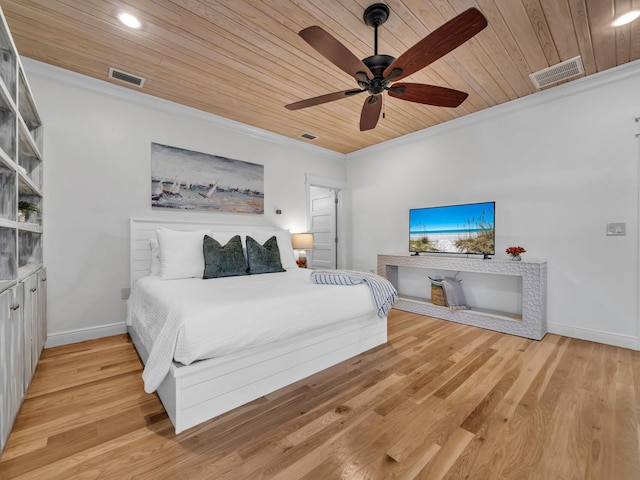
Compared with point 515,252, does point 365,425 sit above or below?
below

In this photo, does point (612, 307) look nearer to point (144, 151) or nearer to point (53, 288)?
point (144, 151)

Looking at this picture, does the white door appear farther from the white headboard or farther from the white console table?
the white headboard

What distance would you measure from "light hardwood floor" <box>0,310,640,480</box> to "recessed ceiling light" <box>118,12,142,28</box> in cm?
267

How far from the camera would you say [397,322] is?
11.8 ft

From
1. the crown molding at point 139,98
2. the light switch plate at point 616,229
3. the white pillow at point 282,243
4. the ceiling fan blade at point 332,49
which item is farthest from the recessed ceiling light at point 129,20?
the light switch plate at point 616,229

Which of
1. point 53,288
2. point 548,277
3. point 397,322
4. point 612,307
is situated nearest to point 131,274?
point 53,288

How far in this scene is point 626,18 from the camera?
2.12 m

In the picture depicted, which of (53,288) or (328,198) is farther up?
(328,198)

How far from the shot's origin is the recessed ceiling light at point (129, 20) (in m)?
2.08

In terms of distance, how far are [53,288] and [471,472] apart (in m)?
3.65

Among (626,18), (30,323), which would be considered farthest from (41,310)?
(626,18)

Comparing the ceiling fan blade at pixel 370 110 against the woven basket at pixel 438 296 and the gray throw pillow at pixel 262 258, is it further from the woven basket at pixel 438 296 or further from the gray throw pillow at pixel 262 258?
the woven basket at pixel 438 296

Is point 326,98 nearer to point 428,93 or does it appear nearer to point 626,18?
point 428,93

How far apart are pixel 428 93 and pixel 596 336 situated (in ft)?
9.62
